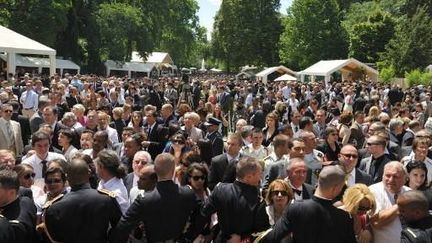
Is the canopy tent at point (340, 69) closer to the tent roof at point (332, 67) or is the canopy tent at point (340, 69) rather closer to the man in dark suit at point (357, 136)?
the tent roof at point (332, 67)

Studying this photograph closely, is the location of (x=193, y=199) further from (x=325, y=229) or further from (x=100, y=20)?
(x=100, y=20)

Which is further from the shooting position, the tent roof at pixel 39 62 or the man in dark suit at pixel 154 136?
the tent roof at pixel 39 62

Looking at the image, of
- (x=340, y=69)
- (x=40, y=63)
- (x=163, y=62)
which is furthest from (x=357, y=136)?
(x=163, y=62)

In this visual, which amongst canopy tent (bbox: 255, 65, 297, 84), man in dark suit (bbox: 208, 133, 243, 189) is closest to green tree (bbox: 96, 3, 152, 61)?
canopy tent (bbox: 255, 65, 297, 84)

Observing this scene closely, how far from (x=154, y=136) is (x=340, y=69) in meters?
36.6

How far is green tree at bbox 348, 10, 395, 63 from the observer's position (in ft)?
187

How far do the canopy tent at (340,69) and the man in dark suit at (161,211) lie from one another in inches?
1438

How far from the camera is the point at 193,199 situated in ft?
15.2

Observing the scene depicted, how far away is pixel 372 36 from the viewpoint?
57.7m

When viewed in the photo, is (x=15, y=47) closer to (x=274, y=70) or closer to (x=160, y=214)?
(x=160, y=214)

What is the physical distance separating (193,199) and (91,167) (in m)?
1.48

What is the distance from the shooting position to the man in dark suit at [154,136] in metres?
8.34

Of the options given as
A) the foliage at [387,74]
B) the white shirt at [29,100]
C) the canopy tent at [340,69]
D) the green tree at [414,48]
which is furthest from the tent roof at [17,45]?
the green tree at [414,48]

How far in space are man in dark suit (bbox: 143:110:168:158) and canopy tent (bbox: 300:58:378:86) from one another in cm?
3234
